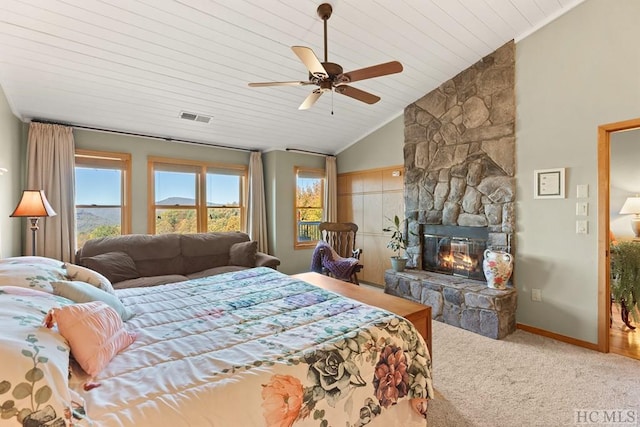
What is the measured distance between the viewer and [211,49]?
2.91m

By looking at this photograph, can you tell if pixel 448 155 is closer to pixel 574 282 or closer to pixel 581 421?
pixel 574 282

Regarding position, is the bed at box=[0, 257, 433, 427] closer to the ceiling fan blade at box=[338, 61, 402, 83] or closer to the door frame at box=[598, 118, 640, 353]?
the ceiling fan blade at box=[338, 61, 402, 83]

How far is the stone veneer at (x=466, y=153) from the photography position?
352 centimetres

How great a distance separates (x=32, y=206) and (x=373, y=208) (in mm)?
4440

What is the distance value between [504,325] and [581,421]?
4.38 feet

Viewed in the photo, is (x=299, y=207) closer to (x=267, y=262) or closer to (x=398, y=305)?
(x=267, y=262)

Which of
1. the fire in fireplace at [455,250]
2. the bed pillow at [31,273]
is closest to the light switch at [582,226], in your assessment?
the fire in fireplace at [455,250]

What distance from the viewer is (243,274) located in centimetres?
274

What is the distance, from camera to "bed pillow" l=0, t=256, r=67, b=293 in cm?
140

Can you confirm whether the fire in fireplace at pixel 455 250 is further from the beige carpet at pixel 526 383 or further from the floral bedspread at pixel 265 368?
the floral bedspread at pixel 265 368

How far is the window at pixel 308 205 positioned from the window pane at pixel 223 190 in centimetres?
110

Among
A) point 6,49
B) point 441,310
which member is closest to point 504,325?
point 441,310

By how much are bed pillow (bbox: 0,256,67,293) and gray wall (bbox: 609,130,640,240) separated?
6.14 m

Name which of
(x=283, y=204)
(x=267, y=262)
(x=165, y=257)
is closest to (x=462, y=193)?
(x=267, y=262)
